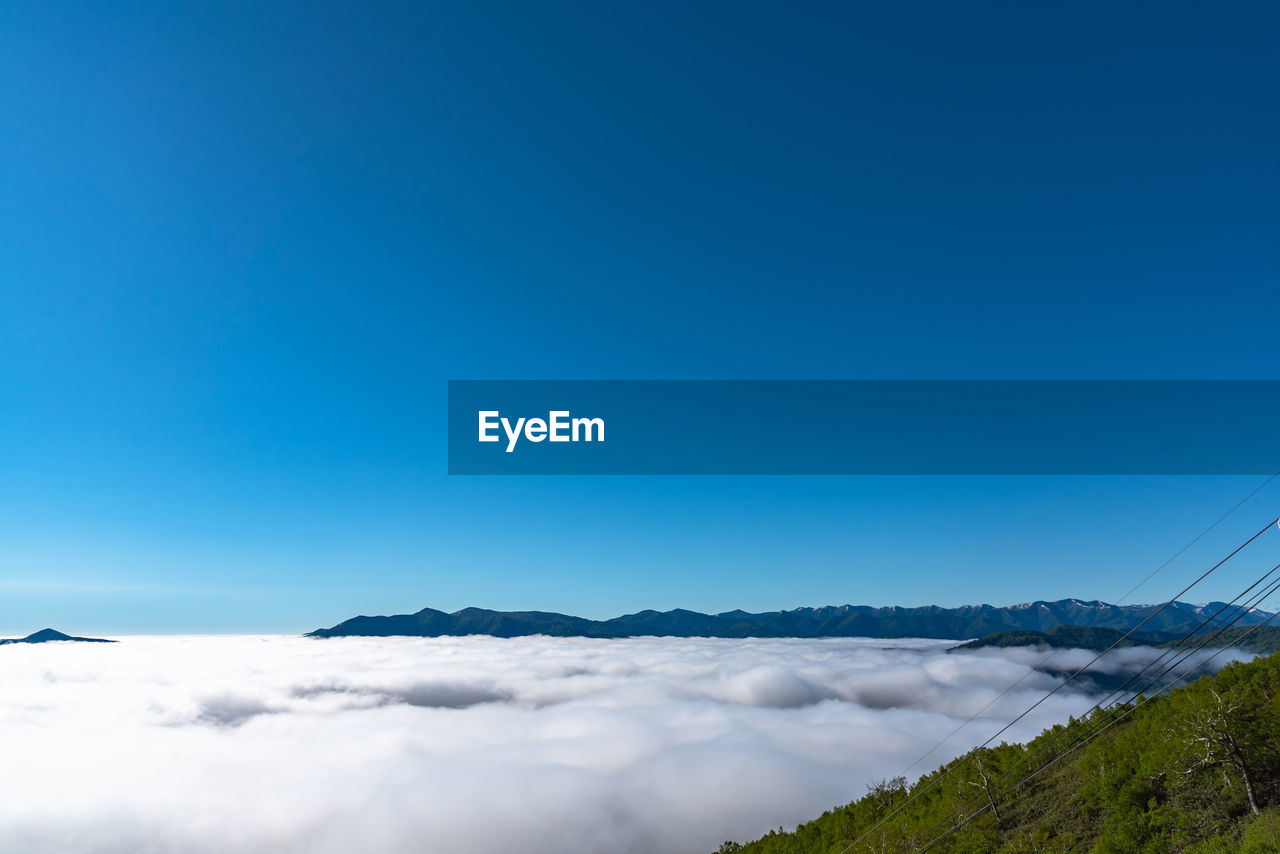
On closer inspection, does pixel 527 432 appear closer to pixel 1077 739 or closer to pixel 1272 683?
pixel 1272 683

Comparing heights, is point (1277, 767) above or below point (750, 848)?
above

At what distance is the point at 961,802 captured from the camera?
10419cm

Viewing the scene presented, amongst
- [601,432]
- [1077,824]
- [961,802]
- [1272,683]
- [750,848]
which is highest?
[601,432]

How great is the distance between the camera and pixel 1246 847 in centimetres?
4194

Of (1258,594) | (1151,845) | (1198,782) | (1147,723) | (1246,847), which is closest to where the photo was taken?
(1258,594)

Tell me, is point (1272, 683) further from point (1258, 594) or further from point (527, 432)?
point (527, 432)

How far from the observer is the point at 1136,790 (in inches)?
2564

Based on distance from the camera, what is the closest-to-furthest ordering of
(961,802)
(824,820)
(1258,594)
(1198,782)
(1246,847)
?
(1258,594)
(1246,847)
(1198,782)
(961,802)
(824,820)

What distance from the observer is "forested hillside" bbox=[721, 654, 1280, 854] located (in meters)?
53.6

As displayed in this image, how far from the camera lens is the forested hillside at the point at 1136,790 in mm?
53562

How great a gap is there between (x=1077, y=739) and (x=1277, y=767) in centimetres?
5964

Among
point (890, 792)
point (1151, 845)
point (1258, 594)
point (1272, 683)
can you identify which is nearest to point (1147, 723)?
point (1272, 683)

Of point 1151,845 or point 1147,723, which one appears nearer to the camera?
point 1151,845

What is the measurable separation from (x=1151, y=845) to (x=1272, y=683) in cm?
3268
